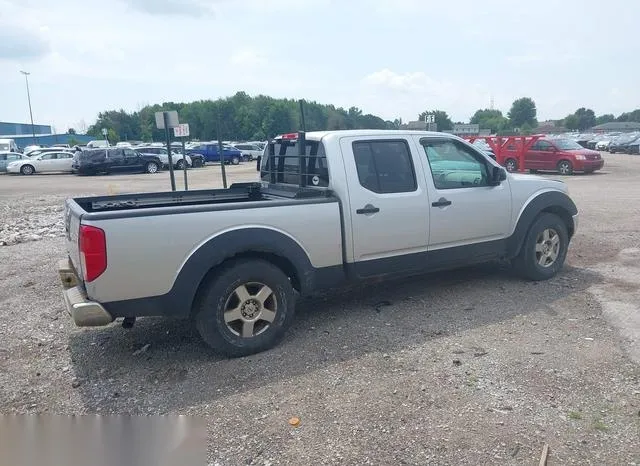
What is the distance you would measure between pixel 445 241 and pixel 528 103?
127968mm

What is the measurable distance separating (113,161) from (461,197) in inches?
1204

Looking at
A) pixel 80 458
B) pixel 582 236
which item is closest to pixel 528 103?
pixel 582 236

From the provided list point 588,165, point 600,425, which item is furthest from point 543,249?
point 588,165

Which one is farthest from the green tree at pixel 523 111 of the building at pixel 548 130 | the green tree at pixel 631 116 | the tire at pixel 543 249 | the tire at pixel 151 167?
the tire at pixel 543 249

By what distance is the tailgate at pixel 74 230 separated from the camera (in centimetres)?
427

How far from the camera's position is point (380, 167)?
213 inches

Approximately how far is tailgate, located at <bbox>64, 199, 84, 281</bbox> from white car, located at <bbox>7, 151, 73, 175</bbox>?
32.7 meters

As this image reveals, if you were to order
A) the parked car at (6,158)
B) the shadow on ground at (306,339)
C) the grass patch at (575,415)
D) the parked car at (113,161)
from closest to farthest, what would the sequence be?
the grass patch at (575,415), the shadow on ground at (306,339), the parked car at (113,161), the parked car at (6,158)

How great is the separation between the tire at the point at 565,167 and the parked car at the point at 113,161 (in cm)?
2314

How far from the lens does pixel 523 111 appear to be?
121 m

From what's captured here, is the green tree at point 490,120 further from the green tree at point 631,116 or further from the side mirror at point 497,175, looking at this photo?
the side mirror at point 497,175

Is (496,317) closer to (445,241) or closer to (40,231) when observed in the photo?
(445,241)

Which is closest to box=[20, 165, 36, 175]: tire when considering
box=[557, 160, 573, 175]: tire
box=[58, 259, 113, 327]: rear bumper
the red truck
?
the red truck

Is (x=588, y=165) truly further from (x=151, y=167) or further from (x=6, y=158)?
(x=6, y=158)
